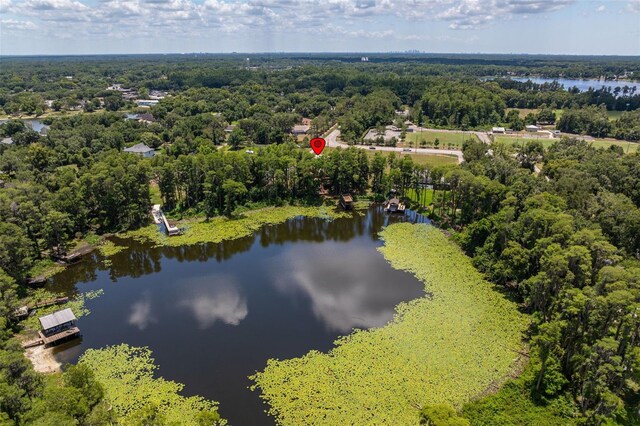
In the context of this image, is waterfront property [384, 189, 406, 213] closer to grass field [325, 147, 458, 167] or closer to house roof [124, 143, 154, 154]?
grass field [325, 147, 458, 167]

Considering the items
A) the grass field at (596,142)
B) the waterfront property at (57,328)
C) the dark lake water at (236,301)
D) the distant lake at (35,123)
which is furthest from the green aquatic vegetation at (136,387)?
the distant lake at (35,123)

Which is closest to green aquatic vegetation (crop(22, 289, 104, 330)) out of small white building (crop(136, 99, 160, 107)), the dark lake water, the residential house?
the dark lake water

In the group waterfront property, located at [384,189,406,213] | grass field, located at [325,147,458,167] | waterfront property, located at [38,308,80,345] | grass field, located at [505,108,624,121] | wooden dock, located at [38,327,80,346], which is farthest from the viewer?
grass field, located at [505,108,624,121]

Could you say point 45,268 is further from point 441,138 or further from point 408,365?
point 441,138

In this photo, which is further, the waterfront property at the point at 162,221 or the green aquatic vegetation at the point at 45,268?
the waterfront property at the point at 162,221

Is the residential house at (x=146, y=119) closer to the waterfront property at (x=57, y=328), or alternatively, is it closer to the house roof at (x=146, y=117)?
the house roof at (x=146, y=117)

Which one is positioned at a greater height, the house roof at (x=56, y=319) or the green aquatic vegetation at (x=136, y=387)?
the house roof at (x=56, y=319)

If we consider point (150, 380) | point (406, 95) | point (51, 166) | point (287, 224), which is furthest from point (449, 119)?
point (150, 380)

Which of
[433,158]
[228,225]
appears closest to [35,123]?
[228,225]
